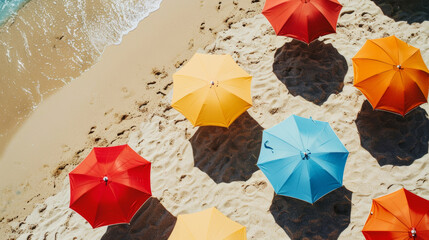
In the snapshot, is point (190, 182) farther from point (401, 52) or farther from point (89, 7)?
point (89, 7)

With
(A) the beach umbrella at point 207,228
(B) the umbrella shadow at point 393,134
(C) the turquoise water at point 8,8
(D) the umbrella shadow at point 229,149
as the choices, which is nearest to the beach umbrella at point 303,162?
(D) the umbrella shadow at point 229,149

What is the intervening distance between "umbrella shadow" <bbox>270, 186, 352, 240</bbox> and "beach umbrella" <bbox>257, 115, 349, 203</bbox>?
2.63ft

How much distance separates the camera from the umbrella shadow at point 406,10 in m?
8.42

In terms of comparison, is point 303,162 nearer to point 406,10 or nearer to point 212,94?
point 212,94

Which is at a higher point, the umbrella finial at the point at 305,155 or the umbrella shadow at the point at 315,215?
the umbrella finial at the point at 305,155

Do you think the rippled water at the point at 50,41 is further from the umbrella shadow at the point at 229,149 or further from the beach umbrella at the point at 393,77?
the beach umbrella at the point at 393,77

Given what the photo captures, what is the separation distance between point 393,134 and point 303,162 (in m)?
2.78

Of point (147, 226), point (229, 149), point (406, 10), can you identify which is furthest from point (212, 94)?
point (406, 10)

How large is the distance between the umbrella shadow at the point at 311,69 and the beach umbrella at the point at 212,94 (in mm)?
1487

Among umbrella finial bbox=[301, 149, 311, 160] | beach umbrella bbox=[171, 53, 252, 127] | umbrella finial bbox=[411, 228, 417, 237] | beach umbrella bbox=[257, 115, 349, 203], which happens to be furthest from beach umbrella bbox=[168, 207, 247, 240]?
umbrella finial bbox=[411, 228, 417, 237]

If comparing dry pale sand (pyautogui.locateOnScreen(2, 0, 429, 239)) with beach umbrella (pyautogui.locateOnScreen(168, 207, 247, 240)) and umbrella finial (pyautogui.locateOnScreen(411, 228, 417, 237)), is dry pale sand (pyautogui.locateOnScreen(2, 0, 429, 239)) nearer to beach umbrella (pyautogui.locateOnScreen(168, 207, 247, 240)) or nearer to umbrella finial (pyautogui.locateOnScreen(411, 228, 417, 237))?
beach umbrella (pyautogui.locateOnScreen(168, 207, 247, 240))

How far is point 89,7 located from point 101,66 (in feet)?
8.18

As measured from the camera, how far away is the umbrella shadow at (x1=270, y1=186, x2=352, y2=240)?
6477 mm

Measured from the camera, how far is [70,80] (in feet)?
29.7
